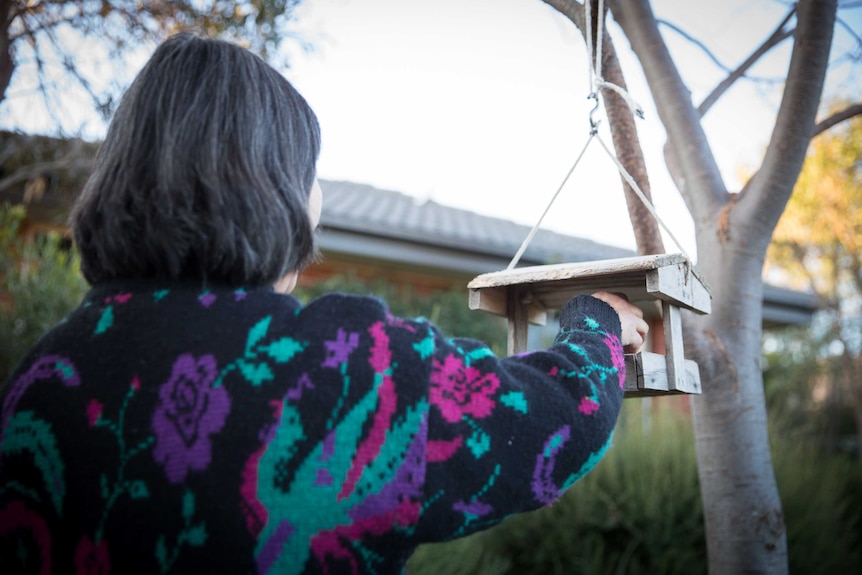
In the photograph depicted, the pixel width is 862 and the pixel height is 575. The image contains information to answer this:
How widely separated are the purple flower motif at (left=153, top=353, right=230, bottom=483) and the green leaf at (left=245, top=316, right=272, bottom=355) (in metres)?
0.05

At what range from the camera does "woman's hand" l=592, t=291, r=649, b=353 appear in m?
1.40

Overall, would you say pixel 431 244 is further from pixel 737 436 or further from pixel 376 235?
pixel 737 436

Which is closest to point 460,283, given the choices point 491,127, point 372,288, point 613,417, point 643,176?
point 372,288

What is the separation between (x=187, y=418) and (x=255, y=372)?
0.11 m

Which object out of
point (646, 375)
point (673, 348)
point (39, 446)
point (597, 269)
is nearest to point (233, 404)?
point (39, 446)

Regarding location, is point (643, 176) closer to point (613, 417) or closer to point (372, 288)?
point (613, 417)

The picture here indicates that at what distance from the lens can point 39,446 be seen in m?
0.93

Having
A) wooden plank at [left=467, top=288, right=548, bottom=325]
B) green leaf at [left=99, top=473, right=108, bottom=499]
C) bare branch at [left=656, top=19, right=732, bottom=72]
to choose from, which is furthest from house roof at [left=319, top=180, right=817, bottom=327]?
green leaf at [left=99, top=473, right=108, bottom=499]

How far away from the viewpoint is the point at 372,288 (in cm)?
664

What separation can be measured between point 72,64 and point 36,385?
381cm

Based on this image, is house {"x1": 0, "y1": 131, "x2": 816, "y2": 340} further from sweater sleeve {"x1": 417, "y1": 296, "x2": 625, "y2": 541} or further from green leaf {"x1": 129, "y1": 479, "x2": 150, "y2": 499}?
sweater sleeve {"x1": 417, "y1": 296, "x2": 625, "y2": 541}

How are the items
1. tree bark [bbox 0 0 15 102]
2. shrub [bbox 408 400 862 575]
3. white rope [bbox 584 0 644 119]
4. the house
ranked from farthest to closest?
1. the house
2. shrub [bbox 408 400 862 575]
3. tree bark [bbox 0 0 15 102]
4. white rope [bbox 584 0 644 119]

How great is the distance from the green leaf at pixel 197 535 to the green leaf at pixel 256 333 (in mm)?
242

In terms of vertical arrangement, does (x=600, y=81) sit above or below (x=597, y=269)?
above
